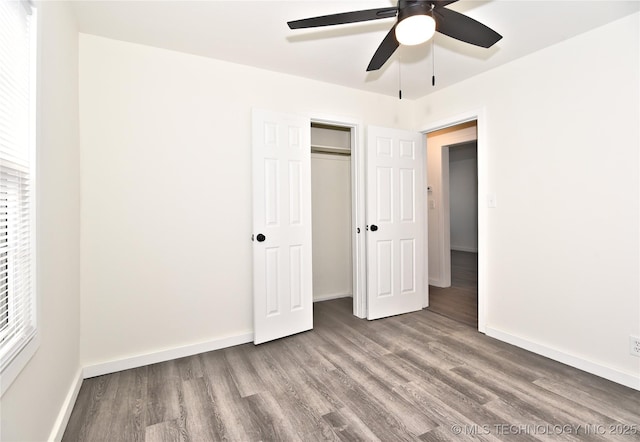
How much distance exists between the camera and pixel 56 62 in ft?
5.75

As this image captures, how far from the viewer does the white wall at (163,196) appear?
2.32 meters

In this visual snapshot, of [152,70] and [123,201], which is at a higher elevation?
[152,70]

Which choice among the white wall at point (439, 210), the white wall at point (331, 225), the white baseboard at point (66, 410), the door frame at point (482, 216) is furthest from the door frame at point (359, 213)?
the white baseboard at point (66, 410)

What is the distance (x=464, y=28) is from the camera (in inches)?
65.8

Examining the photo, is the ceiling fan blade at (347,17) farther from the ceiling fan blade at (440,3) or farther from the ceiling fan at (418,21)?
the ceiling fan blade at (440,3)

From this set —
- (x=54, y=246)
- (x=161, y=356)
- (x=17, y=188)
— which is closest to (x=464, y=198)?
(x=161, y=356)

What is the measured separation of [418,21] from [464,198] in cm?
741

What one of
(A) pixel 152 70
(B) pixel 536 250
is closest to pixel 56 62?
(A) pixel 152 70

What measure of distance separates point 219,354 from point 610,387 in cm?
287

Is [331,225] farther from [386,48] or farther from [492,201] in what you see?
[386,48]

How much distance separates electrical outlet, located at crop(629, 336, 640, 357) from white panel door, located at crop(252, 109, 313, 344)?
95.7 inches

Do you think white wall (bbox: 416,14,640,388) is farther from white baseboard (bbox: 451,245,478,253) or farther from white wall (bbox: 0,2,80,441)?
white baseboard (bbox: 451,245,478,253)

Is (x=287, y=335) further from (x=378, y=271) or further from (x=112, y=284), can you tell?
(x=112, y=284)

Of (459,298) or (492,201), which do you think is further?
(459,298)
